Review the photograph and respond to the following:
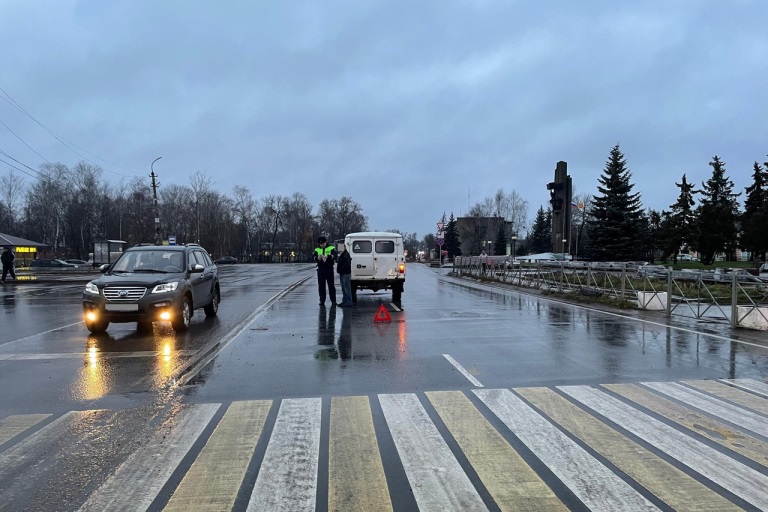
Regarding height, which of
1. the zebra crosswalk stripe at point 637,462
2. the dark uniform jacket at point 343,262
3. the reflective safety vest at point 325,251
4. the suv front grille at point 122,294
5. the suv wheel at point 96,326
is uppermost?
the reflective safety vest at point 325,251

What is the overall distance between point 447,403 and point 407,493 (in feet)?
7.17

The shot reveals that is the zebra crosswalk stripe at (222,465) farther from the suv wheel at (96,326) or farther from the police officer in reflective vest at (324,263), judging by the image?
the police officer in reflective vest at (324,263)

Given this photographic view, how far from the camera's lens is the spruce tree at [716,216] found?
2506 inches

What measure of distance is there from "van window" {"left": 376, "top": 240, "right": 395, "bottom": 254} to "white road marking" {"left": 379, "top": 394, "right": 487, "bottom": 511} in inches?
478

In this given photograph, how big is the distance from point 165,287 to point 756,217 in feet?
194

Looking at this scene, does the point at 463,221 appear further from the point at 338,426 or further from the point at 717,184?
the point at 338,426

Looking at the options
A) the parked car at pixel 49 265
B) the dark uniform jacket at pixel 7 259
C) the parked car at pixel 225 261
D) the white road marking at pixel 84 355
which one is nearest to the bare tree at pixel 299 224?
the parked car at pixel 225 261

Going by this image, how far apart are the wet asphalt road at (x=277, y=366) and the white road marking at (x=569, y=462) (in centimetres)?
19

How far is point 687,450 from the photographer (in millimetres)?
4469

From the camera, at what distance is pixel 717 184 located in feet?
213

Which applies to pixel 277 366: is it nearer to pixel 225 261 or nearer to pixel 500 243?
pixel 225 261

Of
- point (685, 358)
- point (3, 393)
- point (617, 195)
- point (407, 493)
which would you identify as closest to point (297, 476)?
point (407, 493)

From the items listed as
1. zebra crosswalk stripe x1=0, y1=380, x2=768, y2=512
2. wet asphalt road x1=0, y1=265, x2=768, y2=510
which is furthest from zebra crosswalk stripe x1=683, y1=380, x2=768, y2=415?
wet asphalt road x1=0, y1=265, x2=768, y2=510

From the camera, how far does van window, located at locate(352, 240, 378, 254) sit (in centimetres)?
1775
